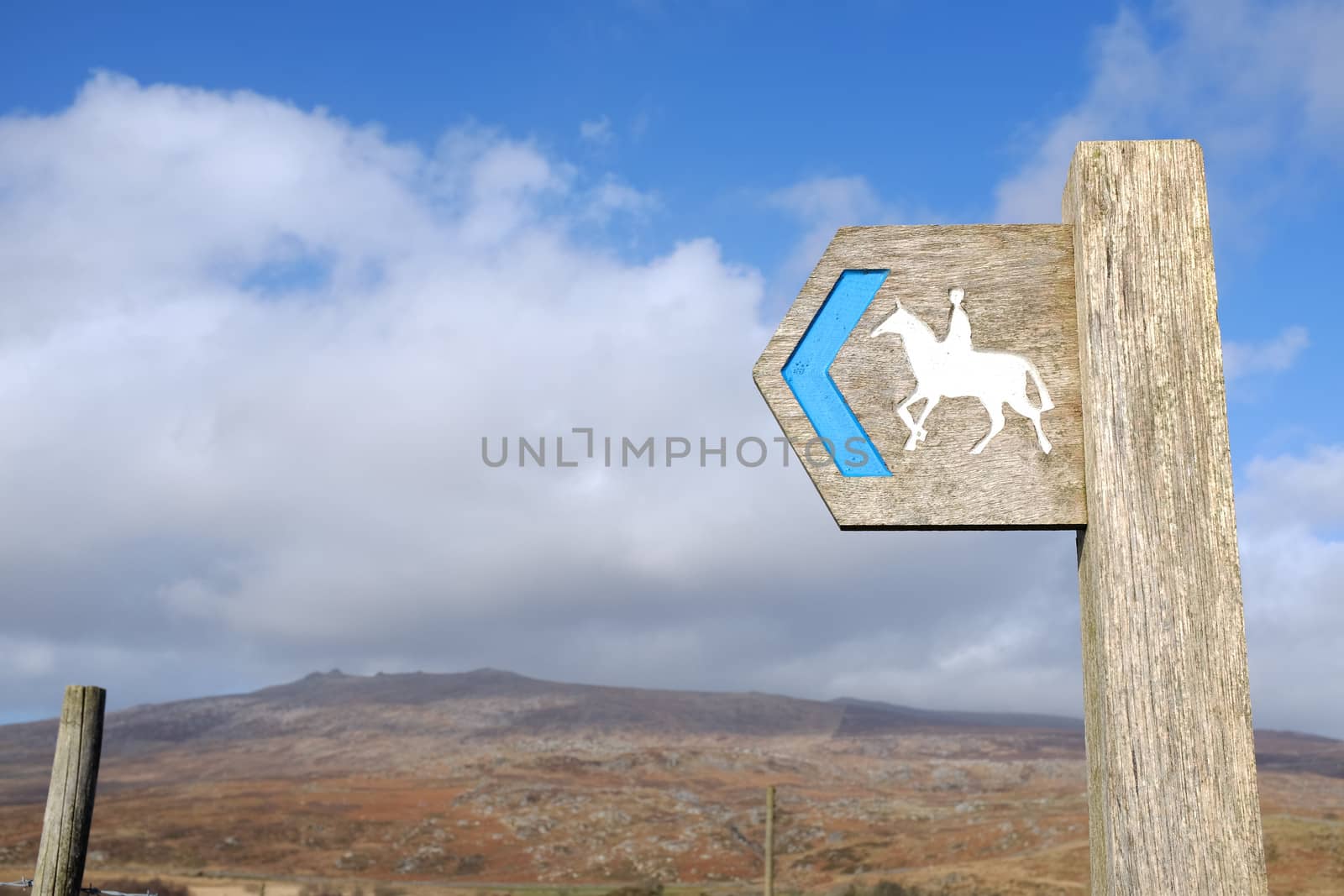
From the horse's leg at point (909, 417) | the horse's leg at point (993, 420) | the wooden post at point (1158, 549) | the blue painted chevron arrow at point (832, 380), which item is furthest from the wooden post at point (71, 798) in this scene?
the wooden post at point (1158, 549)

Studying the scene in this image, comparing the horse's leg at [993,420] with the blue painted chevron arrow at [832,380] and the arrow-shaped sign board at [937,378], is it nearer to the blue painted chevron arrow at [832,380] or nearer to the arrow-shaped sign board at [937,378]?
Result: the arrow-shaped sign board at [937,378]

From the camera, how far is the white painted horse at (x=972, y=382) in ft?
7.00

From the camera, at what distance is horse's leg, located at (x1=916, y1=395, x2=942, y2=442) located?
218 cm

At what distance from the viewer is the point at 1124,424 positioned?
2053 millimetres

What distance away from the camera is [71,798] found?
15.4ft

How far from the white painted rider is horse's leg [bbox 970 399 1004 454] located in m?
0.12

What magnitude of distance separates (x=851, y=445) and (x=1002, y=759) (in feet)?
258

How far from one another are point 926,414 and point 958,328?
199 mm

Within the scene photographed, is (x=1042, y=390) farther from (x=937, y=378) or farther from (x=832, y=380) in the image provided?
(x=832, y=380)

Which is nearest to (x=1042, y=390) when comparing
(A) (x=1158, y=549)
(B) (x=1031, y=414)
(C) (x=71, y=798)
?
(B) (x=1031, y=414)

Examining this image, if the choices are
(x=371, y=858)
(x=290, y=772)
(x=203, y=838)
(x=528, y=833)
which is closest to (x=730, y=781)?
(x=528, y=833)

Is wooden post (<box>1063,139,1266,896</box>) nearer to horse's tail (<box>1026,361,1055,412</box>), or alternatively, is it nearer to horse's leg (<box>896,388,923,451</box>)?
horse's tail (<box>1026,361,1055,412</box>)

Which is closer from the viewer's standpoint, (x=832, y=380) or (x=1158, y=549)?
(x=1158, y=549)

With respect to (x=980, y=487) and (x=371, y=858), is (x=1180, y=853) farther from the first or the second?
(x=371, y=858)
